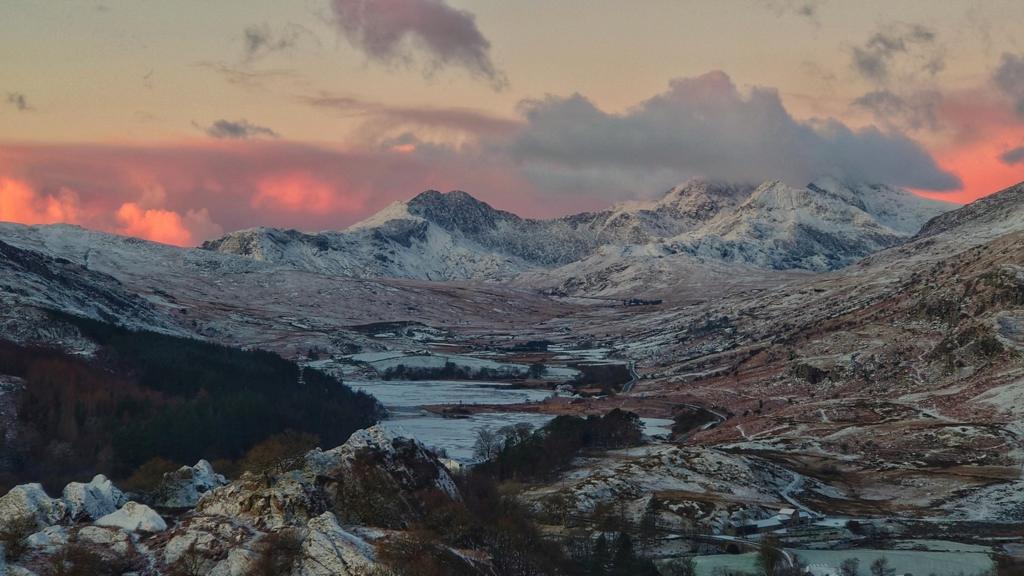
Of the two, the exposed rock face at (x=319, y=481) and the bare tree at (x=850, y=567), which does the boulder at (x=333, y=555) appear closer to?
the exposed rock face at (x=319, y=481)

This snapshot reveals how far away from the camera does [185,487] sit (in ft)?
337

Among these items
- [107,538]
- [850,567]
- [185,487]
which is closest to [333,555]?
[107,538]

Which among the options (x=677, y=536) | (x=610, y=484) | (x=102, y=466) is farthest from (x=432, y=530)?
(x=102, y=466)

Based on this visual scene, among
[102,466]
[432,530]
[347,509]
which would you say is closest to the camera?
[432,530]

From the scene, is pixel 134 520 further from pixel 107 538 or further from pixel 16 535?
pixel 16 535

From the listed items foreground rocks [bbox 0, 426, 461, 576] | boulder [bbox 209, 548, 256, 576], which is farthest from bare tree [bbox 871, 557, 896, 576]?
boulder [bbox 209, 548, 256, 576]

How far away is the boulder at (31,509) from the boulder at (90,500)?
3.17 ft

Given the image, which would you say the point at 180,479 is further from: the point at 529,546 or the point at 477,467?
the point at 477,467

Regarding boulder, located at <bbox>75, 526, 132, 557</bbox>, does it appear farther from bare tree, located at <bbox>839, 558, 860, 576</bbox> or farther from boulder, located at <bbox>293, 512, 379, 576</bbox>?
bare tree, located at <bbox>839, 558, 860, 576</bbox>

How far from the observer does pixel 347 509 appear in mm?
85812

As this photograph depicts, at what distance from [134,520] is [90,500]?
8512mm

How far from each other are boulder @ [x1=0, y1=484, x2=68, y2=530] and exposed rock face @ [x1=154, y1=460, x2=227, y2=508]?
1530 centimetres

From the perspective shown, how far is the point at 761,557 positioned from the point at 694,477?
5341cm

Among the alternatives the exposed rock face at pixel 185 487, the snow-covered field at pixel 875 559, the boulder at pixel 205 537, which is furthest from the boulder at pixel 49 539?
the snow-covered field at pixel 875 559
